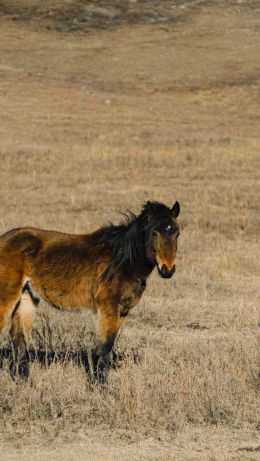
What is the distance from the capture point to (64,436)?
242 inches

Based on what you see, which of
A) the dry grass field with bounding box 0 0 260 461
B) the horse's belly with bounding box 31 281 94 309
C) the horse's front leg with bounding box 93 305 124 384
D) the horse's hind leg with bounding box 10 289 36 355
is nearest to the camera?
the dry grass field with bounding box 0 0 260 461

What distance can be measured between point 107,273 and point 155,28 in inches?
2152

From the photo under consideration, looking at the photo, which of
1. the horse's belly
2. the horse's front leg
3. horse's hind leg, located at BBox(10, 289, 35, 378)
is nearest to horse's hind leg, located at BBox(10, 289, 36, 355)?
horse's hind leg, located at BBox(10, 289, 35, 378)

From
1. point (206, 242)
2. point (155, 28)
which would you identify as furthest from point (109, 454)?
point (155, 28)

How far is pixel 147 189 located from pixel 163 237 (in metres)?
15.3

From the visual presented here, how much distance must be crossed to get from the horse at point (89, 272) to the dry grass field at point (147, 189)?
1.74ft

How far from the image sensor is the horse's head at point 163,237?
659 centimetres

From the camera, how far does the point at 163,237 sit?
6.71 metres

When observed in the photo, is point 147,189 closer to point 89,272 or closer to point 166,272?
point 89,272

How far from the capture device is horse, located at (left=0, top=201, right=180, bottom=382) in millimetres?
7016

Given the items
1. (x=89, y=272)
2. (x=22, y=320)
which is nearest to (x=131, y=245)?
(x=89, y=272)

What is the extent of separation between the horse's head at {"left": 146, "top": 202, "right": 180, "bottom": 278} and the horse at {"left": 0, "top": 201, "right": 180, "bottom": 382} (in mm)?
11

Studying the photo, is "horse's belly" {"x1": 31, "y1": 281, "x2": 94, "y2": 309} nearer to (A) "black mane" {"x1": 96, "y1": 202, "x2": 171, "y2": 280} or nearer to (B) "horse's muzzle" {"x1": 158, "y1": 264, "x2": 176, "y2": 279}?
(A) "black mane" {"x1": 96, "y1": 202, "x2": 171, "y2": 280}

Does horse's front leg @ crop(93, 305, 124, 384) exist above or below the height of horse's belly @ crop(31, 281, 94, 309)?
below
